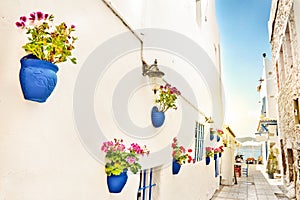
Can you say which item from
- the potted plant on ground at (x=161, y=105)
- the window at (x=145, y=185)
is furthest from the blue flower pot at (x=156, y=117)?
the window at (x=145, y=185)

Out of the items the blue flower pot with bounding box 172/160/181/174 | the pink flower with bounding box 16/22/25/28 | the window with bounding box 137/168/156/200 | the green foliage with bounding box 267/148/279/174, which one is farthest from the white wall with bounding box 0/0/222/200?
the green foliage with bounding box 267/148/279/174

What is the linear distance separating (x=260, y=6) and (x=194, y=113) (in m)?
7.77

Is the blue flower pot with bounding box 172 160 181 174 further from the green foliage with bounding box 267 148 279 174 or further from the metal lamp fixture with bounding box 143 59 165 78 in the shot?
the green foliage with bounding box 267 148 279 174

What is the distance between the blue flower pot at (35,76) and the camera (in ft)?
4.04

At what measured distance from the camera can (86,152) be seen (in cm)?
190

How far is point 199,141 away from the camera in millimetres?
6633

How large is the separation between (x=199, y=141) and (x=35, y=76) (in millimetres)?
5932

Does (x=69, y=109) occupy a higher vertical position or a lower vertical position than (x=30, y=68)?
lower

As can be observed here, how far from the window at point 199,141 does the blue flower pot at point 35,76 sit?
544 cm

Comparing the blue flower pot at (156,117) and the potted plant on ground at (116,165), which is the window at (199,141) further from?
the potted plant on ground at (116,165)

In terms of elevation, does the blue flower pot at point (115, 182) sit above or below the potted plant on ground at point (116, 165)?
below

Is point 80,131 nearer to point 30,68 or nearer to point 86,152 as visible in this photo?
point 86,152

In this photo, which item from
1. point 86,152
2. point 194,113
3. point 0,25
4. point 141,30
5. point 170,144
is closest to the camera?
point 0,25

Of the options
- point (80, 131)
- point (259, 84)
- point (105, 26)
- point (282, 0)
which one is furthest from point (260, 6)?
point (259, 84)
